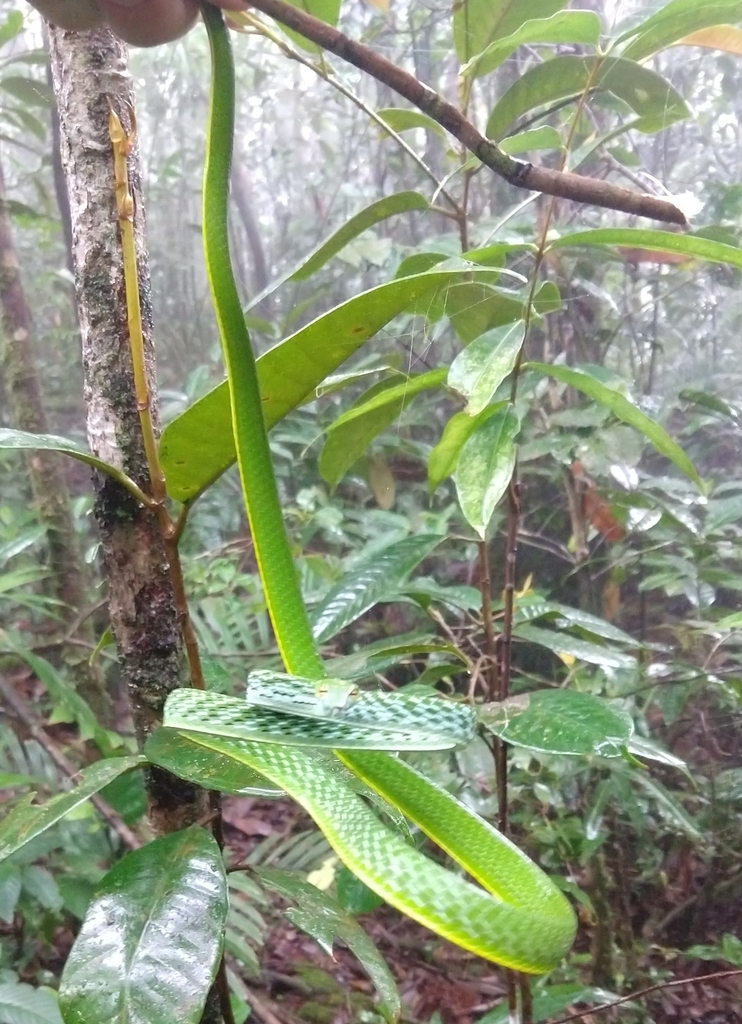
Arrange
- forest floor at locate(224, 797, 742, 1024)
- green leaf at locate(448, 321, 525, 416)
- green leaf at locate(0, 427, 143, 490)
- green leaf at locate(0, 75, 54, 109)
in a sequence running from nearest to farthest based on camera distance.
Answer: green leaf at locate(0, 427, 143, 490), green leaf at locate(448, 321, 525, 416), forest floor at locate(224, 797, 742, 1024), green leaf at locate(0, 75, 54, 109)

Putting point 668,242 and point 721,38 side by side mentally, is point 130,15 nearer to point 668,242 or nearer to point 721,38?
point 668,242

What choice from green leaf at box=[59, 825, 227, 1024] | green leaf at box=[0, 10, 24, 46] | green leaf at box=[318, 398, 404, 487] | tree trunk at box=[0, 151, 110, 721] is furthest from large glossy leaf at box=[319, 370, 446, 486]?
green leaf at box=[0, 10, 24, 46]

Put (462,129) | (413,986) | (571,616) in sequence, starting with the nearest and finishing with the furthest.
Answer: (462,129) < (571,616) < (413,986)

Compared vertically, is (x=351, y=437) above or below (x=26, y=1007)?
above

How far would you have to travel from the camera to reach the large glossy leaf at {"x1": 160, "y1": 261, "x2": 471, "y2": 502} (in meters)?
0.51

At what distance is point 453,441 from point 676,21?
0.43 metres

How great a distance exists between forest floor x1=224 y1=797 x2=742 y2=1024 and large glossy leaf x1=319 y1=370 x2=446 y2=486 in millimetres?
999

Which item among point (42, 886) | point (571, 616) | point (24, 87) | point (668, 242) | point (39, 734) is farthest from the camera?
point (24, 87)

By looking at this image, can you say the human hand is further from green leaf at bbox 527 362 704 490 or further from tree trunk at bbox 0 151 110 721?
tree trunk at bbox 0 151 110 721

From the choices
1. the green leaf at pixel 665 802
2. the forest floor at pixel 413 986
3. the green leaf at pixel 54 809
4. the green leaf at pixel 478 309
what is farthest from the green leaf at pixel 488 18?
the forest floor at pixel 413 986

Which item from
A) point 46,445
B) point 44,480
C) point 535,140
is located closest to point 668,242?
point 535,140

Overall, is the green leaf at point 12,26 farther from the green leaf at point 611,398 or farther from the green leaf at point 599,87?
the green leaf at point 611,398

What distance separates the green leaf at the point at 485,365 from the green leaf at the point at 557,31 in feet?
0.78

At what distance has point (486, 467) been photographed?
0.63m
